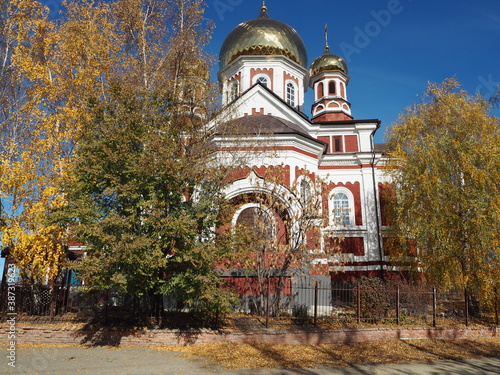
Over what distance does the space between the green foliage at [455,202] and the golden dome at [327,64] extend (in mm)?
10016

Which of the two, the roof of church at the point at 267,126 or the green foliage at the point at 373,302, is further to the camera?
the roof of church at the point at 267,126

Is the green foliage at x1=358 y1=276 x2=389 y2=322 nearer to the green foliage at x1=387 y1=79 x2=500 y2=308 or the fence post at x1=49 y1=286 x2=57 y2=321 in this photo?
the green foliage at x1=387 y1=79 x2=500 y2=308

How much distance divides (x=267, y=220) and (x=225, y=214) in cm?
188

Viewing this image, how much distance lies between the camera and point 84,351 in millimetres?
7590

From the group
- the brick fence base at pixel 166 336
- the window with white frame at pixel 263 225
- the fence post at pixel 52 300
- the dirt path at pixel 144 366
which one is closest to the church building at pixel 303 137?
the window with white frame at pixel 263 225

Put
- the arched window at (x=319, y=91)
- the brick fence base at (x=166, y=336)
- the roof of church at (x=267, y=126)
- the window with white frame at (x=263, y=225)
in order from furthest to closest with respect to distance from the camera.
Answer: the arched window at (x=319, y=91) → the roof of church at (x=267, y=126) → the window with white frame at (x=263, y=225) → the brick fence base at (x=166, y=336)

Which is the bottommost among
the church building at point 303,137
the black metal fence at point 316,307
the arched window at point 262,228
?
the black metal fence at point 316,307

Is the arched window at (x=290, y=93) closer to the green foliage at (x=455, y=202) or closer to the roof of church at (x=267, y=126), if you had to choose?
the roof of church at (x=267, y=126)

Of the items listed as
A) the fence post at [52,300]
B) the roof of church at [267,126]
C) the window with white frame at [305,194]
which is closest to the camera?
the fence post at [52,300]

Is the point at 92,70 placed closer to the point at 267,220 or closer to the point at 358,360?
the point at 267,220

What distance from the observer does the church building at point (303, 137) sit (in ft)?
44.0

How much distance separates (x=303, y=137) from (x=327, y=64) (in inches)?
400

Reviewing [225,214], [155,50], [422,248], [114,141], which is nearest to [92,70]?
[155,50]

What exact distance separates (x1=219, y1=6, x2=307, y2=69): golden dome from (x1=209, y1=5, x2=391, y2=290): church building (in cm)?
6
